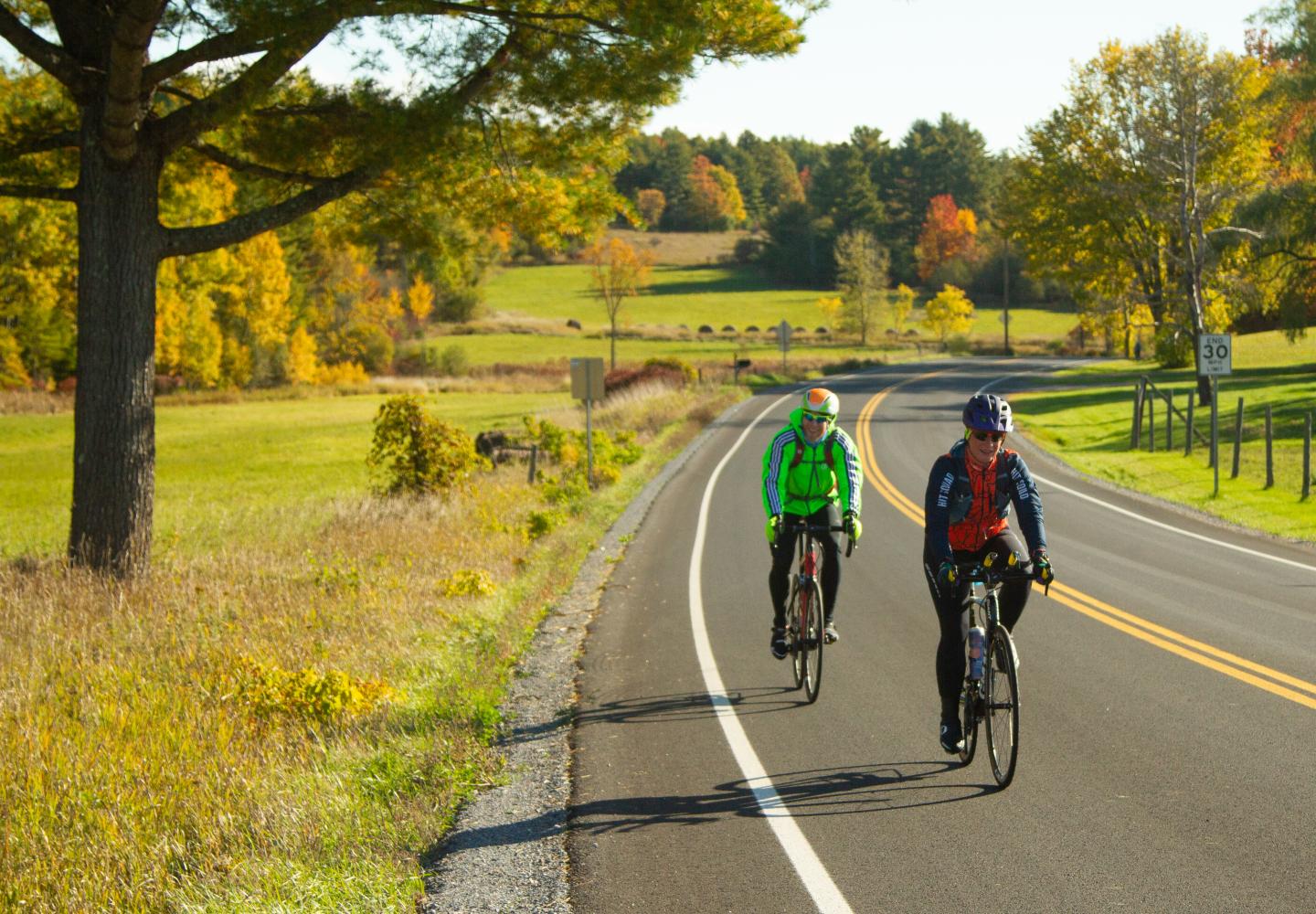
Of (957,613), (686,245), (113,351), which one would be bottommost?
(957,613)

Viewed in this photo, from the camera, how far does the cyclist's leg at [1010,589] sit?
657 cm

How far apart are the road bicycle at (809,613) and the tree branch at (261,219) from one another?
6.75m

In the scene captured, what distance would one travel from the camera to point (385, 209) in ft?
47.9

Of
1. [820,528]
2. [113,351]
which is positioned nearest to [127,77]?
[113,351]

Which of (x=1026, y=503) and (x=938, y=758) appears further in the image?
(x=938, y=758)

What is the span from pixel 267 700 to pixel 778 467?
3.87 meters

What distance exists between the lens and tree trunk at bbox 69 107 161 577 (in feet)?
40.6

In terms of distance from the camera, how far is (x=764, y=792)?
6605mm

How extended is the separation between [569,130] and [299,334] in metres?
56.4

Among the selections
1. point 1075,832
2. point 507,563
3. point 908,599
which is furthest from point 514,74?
point 1075,832

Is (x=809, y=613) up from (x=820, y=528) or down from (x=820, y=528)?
down

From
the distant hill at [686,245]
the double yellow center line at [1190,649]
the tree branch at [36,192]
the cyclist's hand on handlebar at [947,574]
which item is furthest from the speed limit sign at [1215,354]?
the distant hill at [686,245]

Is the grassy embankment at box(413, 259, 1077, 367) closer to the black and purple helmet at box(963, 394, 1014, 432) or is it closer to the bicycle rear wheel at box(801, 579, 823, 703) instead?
the bicycle rear wheel at box(801, 579, 823, 703)

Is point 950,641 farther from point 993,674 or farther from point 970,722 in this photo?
point 970,722
